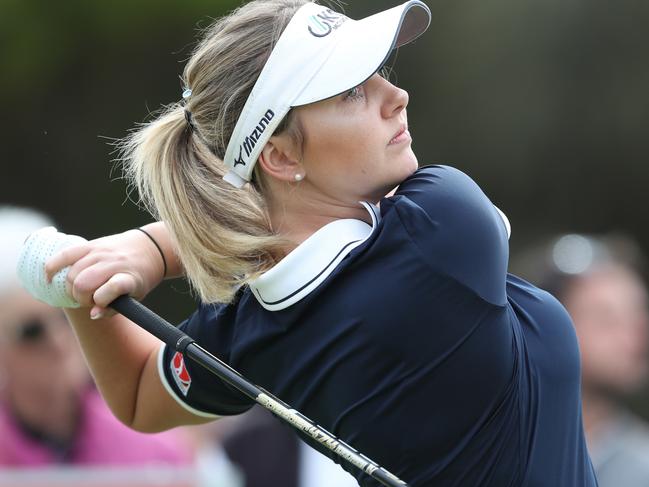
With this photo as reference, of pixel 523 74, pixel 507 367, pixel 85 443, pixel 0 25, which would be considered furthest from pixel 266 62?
pixel 523 74

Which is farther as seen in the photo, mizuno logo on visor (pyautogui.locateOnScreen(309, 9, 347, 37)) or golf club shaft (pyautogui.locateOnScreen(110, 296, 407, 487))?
mizuno logo on visor (pyautogui.locateOnScreen(309, 9, 347, 37))

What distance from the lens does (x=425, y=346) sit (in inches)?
89.4

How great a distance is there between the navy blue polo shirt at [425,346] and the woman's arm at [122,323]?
0.33 meters

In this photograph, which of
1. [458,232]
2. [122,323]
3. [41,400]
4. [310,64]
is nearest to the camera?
[458,232]

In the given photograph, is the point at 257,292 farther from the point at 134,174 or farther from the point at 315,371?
the point at 134,174

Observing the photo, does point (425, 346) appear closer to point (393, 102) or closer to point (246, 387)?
point (246, 387)

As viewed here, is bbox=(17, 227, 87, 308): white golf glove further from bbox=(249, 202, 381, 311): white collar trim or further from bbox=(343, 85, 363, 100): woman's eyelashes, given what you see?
bbox=(343, 85, 363, 100): woman's eyelashes

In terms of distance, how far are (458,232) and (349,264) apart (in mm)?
222

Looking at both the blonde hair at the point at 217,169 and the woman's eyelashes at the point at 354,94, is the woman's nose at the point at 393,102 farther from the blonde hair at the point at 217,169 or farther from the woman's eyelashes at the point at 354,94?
the blonde hair at the point at 217,169

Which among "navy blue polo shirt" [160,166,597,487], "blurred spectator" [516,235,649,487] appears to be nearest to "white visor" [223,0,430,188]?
"navy blue polo shirt" [160,166,597,487]

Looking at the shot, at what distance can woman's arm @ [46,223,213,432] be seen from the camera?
8.41ft

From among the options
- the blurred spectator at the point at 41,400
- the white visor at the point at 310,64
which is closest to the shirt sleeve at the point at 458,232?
the white visor at the point at 310,64

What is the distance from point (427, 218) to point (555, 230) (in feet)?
25.1

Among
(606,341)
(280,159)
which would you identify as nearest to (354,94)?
(280,159)
